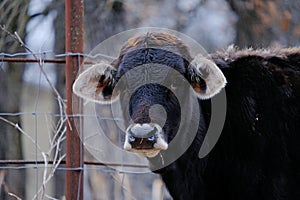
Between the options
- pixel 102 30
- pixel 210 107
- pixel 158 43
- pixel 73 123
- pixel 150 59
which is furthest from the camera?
pixel 102 30

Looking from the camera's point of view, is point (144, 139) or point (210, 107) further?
point (210, 107)

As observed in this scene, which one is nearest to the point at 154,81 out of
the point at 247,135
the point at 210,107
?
the point at 210,107

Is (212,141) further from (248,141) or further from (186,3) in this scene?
(186,3)

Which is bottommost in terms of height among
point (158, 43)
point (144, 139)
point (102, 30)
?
point (144, 139)

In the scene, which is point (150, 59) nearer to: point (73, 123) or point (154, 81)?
point (154, 81)

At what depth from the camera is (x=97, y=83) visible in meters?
5.66

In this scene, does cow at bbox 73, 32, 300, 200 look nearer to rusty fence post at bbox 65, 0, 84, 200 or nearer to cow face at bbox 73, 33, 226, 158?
cow face at bbox 73, 33, 226, 158

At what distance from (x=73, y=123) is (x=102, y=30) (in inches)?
186

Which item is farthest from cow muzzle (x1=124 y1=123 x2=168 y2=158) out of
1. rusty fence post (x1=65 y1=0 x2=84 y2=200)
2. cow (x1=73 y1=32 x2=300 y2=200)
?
rusty fence post (x1=65 y1=0 x2=84 y2=200)

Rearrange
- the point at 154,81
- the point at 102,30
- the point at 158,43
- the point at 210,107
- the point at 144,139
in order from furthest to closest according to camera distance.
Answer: the point at 102,30 → the point at 210,107 → the point at 158,43 → the point at 154,81 → the point at 144,139

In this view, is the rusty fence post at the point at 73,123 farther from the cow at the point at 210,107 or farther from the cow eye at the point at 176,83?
the cow eye at the point at 176,83

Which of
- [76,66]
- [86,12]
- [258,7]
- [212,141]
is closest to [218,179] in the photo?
[212,141]

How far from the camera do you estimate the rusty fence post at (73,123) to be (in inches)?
248

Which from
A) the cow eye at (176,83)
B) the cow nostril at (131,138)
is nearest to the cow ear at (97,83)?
the cow eye at (176,83)
